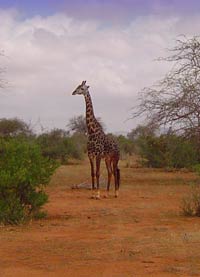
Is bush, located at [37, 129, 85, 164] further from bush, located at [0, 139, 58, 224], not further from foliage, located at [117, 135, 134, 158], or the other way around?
bush, located at [0, 139, 58, 224]

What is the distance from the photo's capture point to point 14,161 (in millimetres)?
13719

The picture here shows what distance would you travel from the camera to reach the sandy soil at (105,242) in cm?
849

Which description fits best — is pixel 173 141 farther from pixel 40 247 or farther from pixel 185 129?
pixel 40 247

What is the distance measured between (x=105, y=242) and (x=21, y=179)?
134 inches

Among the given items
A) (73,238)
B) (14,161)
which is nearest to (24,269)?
(73,238)

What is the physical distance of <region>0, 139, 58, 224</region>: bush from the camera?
1336 cm

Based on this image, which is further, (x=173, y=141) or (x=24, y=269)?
(x=173, y=141)

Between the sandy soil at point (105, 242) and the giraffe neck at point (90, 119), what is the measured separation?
2994 mm

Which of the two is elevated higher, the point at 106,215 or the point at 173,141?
the point at 173,141

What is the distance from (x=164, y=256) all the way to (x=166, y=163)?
27856 mm

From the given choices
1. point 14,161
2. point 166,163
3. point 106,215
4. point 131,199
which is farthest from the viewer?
point 166,163

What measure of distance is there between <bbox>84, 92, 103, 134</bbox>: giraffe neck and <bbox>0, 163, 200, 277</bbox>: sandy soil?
299 cm

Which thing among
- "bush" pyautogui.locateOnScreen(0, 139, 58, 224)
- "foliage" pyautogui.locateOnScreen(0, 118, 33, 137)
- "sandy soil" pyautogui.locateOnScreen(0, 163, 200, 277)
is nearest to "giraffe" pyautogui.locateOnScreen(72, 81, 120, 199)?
"sandy soil" pyautogui.locateOnScreen(0, 163, 200, 277)

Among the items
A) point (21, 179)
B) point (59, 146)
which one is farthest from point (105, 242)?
point (59, 146)
